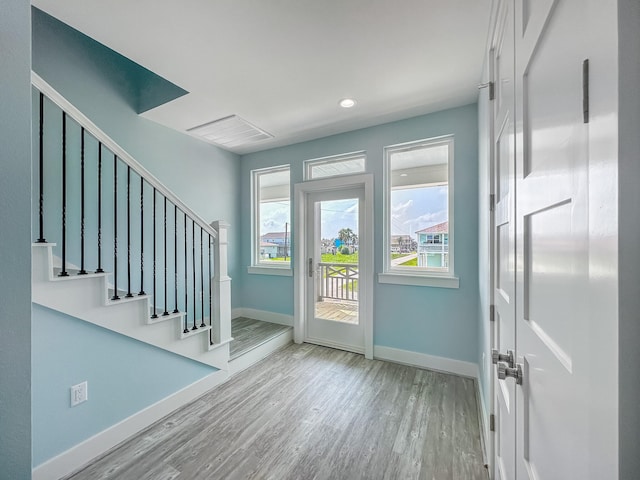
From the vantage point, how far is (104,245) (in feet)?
8.32

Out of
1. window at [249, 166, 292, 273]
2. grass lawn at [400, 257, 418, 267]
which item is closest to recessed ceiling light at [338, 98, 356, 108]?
window at [249, 166, 292, 273]

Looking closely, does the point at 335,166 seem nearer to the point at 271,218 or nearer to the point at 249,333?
the point at 271,218

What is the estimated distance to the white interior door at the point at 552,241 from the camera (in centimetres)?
44

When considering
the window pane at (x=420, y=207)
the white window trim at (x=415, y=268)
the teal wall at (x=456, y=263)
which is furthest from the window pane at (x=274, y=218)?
the window pane at (x=420, y=207)

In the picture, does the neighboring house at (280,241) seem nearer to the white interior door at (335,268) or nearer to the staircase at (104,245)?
the white interior door at (335,268)

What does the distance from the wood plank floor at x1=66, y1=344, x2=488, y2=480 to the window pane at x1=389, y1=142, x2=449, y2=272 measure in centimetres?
116

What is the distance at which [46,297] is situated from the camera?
144 cm

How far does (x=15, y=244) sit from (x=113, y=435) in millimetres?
1686

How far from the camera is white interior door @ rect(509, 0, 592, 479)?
0.44 m

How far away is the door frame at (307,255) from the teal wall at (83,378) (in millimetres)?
1707

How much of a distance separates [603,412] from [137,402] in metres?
A: 2.42

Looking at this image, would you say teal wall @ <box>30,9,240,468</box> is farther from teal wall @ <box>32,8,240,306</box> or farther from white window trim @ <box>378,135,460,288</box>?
white window trim @ <box>378,135,460,288</box>

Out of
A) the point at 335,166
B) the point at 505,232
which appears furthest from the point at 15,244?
the point at 335,166

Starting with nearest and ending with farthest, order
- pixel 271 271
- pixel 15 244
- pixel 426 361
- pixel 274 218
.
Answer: pixel 15 244, pixel 426 361, pixel 271 271, pixel 274 218
